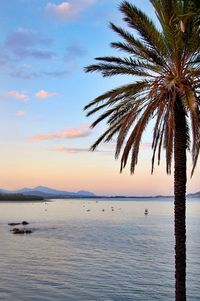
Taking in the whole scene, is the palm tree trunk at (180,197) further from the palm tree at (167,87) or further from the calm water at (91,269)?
the calm water at (91,269)

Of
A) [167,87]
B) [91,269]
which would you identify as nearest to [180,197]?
[167,87]

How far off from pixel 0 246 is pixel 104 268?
21.3 m

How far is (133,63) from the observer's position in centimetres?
1778

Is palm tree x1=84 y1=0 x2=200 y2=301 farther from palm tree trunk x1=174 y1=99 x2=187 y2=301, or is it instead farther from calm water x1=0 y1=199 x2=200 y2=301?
calm water x1=0 y1=199 x2=200 y2=301

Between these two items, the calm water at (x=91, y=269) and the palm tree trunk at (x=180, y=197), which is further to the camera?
the calm water at (x=91, y=269)

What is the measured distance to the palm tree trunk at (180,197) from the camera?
16.0 meters

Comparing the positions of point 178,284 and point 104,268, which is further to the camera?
point 104,268

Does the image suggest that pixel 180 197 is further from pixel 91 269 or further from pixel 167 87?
pixel 91 269

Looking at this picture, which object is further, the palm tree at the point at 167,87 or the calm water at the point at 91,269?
the calm water at the point at 91,269

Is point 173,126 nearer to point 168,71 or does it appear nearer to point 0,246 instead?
point 168,71

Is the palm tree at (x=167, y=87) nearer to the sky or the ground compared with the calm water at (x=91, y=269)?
nearer to the sky

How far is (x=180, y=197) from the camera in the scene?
53.9ft

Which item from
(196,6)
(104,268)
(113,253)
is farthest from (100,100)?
(113,253)

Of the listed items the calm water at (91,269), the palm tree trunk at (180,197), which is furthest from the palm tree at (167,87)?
the calm water at (91,269)
